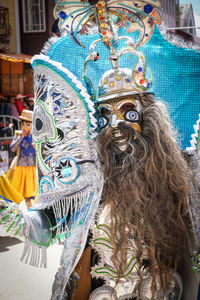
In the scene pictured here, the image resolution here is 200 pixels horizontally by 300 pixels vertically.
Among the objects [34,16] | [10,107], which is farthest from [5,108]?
[34,16]

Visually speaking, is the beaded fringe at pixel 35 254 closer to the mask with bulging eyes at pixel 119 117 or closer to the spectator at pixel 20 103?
the mask with bulging eyes at pixel 119 117

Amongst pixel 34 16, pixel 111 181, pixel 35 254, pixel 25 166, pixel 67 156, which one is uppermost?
pixel 34 16

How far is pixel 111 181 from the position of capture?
1596 mm

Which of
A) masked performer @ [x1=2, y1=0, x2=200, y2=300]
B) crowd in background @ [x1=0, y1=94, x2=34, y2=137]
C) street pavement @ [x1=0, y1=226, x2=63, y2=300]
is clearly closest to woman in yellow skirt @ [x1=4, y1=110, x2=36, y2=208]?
street pavement @ [x1=0, y1=226, x2=63, y2=300]

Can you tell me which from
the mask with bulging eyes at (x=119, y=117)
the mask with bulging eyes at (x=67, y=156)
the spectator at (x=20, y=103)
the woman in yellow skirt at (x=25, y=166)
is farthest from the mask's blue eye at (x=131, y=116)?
the spectator at (x=20, y=103)

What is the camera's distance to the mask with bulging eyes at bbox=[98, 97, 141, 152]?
159 centimetres

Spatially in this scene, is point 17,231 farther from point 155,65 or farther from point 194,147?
point 155,65

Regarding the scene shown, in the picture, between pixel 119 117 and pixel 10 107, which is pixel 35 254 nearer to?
pixel 119 117

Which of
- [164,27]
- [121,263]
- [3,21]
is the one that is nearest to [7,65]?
[3,21]

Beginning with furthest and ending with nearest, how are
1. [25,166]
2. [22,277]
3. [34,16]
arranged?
1. [34,16]
2. [25,166]
3. [22,277]

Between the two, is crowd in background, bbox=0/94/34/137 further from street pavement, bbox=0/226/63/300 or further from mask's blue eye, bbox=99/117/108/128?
mask's blue eye, bbox=99/117/108/128

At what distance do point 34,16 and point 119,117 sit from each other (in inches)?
425

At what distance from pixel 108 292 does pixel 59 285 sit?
24 cm

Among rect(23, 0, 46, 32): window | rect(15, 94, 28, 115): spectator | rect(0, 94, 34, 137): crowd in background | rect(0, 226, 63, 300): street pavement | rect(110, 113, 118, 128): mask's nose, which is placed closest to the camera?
rect(110, 113, 118, 128): mask's nose
